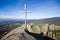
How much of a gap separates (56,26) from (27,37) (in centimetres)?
133

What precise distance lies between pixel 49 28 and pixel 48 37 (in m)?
0.25

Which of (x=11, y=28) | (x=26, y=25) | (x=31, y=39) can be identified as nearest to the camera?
(x=31, y=39)

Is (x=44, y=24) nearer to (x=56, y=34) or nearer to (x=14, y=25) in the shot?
(x=56, y=34)

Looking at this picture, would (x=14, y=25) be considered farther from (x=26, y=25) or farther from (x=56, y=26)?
(x=56, y=26)

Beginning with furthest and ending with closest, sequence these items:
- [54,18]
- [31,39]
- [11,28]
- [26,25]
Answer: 1. [54,18]
2. [11,28]
3. [26,25]
4. [31,39]

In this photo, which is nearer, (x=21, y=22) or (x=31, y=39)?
(x=31, y=39)

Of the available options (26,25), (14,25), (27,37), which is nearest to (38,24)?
(26,25)

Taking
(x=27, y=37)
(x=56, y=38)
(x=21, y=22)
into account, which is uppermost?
(x=21, y=22)

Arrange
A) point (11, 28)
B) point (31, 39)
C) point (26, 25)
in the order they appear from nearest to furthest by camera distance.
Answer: point (31, 39) → point (26, 25) → point (11, 28)

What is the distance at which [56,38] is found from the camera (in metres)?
3.01

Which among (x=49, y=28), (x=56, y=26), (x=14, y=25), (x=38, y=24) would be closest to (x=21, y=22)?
(x=14, y=25)

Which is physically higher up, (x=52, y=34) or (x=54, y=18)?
(x=54, y=18)

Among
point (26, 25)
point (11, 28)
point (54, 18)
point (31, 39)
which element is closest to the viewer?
point (31, 39)

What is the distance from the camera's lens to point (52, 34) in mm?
3068
